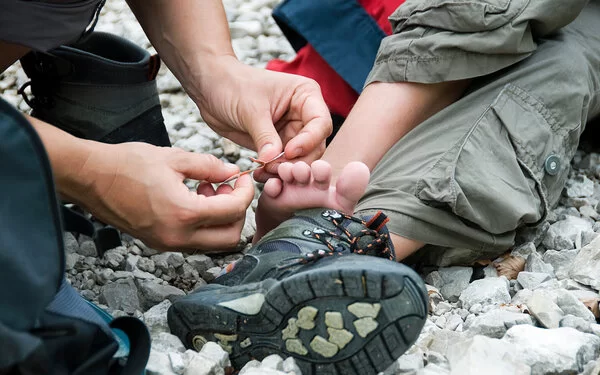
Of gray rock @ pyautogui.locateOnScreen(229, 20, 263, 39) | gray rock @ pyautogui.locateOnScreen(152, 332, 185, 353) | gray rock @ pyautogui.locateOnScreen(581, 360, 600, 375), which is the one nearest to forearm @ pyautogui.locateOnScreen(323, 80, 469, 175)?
gray rock @ pyautogui.locateOnScreen(152, 332, 185, 353)

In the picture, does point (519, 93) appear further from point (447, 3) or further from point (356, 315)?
point (356, 315)

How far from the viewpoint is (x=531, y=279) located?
1616mm

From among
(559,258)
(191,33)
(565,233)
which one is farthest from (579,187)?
(191,33)

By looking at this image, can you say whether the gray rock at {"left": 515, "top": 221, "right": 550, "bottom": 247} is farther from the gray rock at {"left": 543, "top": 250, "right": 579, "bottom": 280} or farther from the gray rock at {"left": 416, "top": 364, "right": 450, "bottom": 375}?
the gray rock at {"left": 416, "top": 364, "right": 450, "bottom": 375}

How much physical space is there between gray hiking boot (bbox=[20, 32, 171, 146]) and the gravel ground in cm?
25

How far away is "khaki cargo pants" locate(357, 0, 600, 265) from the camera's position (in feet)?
5.32

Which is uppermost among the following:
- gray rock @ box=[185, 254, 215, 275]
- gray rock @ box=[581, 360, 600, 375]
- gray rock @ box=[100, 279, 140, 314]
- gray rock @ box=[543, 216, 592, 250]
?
gray rock @ box=[581, 360, 600, 375]

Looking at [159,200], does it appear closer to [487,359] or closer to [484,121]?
[487,359]

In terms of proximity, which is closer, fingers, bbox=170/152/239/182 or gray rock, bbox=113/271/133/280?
fingers, bbox=170/152/239/182

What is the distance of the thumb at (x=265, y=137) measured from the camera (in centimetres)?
157

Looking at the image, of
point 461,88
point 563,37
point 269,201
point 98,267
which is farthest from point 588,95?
point 98,267

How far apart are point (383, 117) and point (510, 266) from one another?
A: 0.40 m

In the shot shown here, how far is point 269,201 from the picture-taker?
1.56 meters

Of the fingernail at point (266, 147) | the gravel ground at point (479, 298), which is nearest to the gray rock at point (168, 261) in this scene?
the gravel ground at point (479, 298)
